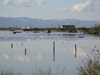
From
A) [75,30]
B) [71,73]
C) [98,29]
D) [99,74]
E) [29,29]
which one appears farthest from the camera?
[29,29]

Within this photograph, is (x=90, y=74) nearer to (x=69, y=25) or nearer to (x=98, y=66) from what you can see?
(x=98, y=66)

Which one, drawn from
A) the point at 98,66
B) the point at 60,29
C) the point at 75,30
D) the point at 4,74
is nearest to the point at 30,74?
the point at 4,74

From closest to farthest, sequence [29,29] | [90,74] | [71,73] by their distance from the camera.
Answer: [90,74] < [71,73] < [29,29]

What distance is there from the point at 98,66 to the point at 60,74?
5259 mm

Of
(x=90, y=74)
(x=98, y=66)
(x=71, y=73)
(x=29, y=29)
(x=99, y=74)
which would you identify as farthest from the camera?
(x=29, y=29)

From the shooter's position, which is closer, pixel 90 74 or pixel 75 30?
pixel 90 74

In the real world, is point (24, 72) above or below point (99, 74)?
below

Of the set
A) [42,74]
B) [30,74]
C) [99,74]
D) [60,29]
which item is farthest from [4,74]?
[60,29]

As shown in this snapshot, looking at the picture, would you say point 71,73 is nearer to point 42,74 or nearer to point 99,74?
point 42,74

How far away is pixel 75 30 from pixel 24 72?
120 metres

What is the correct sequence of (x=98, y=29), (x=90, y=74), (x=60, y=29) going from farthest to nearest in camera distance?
(x=60, y=29), (x=98, y=29), (x=90, y=74)

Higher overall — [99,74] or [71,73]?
[99,74]

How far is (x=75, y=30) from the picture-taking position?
13750cm

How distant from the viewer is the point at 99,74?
30.5 feet
